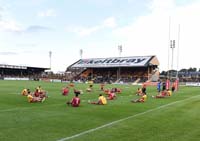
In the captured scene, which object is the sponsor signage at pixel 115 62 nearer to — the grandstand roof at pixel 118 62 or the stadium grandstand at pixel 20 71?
the grandstand roof at pixel 118 62

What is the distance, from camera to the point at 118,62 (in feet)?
349

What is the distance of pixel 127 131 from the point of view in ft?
42.5

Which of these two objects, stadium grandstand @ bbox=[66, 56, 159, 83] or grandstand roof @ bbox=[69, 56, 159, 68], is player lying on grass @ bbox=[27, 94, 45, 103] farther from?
grandstand roof @ bbox=[69, 56, 159, 68]

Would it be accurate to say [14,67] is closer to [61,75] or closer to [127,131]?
[61,75]

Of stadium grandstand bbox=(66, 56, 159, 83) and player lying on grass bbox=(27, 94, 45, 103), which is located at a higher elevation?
stadium grandstand bbox=(66, 56, 159, 83)

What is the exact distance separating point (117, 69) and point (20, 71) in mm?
37925

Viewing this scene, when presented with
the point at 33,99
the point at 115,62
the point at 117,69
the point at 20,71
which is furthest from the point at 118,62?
the point at 33,99

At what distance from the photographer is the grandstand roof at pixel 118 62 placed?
326ft

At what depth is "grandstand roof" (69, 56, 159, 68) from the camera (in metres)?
99.4

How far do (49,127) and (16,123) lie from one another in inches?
60.3

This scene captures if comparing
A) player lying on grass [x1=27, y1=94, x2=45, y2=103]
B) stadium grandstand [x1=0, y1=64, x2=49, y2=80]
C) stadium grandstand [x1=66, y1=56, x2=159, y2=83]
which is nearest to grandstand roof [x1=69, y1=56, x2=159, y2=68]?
stadium grandstand [x1=66, y1=56, x2=159, y2=83]

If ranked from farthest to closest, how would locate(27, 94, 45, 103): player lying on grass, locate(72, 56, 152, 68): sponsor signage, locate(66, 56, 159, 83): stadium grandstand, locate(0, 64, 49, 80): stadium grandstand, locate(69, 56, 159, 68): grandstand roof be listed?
locate(0, 64, 49, 80): stadium grandstand, locate(72, 56, 152, 68): sponsor signage, locate(69, 56, 159, 68): grandstand roof, locate(66, 56, 159, 83): stadium grandstand, locate(27, 94, 45, 103): player lying on grass

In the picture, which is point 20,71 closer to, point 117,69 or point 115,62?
point 117,69

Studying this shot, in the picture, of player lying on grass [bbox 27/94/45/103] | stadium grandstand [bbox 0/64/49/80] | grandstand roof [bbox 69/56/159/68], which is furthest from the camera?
stadium grandstand [bbox 0/64/49/80]
